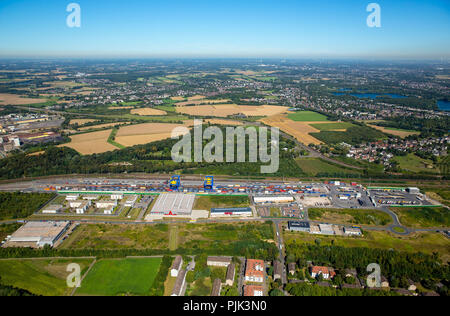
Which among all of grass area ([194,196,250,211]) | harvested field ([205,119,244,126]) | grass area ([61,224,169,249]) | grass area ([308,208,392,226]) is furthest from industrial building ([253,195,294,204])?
harvested field ([205,119,244,126])

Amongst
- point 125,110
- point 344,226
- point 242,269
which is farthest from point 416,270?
point 125,110

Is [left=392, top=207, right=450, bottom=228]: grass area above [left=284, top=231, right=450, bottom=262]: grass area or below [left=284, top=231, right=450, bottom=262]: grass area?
above

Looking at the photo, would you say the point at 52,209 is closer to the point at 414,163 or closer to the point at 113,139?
the point at 113,139

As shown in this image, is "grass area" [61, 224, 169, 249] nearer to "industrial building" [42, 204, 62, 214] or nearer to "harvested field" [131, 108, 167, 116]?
"industrial building" [42, 204, 62, 214]

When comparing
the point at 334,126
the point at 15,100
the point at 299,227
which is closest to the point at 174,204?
the point at 299,227

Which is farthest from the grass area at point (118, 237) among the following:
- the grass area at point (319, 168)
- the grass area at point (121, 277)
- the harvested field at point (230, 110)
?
the harvested field at point (230, 110)

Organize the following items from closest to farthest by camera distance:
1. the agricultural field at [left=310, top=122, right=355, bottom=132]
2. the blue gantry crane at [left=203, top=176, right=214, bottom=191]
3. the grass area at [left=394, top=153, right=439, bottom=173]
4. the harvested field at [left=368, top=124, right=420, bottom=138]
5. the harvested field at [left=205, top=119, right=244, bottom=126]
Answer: the blue gantry crane at [left=203, top=176, right=214, bottom=191] → the grass area at [left=394, top=153, right=439, bottom=173] → the harvested field at [left=368, top=124, right=420, bottom=138] → the agricultural field at [left=310, top=122, right=355, bottom=132] → the harvested field at [left=205, top=119, right=244, bottom=126]

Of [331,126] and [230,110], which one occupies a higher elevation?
[230,110]
